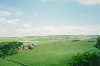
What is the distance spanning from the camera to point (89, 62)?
2837 inches

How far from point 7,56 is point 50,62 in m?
30.6

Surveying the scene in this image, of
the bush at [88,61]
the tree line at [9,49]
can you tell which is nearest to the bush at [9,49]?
the tree line at [9,49]

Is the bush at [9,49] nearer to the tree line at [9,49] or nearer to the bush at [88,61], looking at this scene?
the tree line at [9,49]

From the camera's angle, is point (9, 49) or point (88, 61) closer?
point (88, 61)

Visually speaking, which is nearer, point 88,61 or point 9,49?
point 88,61

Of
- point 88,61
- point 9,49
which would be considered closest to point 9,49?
point 9,49

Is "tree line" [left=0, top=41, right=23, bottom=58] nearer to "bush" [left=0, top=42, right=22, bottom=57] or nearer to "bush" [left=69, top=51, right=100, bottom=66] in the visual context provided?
"bush" [left=0, top=42, right=22, bottom=57]

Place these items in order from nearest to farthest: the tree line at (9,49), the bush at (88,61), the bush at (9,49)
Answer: the bush at (88,61) → the tree line at (9,49) → the bush at (9,49)

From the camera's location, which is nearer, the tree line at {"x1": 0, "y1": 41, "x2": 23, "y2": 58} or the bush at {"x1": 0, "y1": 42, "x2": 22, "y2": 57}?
the tree line at {"x1": 0, "y1": 41, "x2": 23, "y2": 58}

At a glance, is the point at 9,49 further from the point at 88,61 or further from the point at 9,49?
the point at 88,61

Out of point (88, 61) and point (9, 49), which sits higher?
point (9, 49)

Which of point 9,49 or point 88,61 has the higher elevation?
point 9,49

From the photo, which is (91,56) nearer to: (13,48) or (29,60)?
(29,60)

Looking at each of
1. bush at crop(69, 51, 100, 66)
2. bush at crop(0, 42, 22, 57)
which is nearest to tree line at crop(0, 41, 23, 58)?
bush at crop(0, 42, 22, 57)
